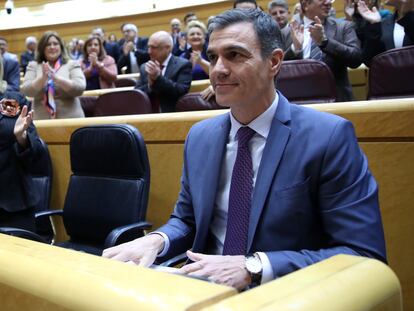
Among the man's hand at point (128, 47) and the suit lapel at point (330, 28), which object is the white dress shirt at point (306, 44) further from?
the man's hand at point (128, 47)

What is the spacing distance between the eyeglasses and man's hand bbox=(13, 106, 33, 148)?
2cm

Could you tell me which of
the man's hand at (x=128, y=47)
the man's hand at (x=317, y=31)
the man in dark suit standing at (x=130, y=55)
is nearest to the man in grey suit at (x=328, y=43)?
the man's hand at (x=317, y=31)

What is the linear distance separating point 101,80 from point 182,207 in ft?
5.35

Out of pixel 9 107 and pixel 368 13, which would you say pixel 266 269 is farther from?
pixel 368 13

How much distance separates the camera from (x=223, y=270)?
19.0 inches

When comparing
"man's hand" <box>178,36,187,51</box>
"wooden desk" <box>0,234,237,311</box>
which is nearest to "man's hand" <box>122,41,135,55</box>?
"man's hand" <box>178,36,187,51</box>

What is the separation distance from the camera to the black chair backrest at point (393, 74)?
1.14 meters

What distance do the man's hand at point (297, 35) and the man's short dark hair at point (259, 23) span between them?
94 cm

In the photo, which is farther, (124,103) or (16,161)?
(124,103)

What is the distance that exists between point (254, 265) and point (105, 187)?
60cm

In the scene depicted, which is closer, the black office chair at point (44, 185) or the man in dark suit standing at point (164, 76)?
the black office chair at point (44, 185)

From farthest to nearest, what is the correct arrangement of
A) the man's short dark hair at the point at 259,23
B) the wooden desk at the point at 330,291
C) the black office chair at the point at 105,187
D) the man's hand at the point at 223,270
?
the black office chair at the point at 105,187
the man's short dark hair at the point at 259,23
the man's hand at the point at 223,270
the wooden desk at the point at 330,291

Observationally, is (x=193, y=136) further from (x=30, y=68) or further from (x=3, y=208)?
(x=30, y=68)

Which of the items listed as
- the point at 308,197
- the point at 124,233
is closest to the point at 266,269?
the point at 308,197
